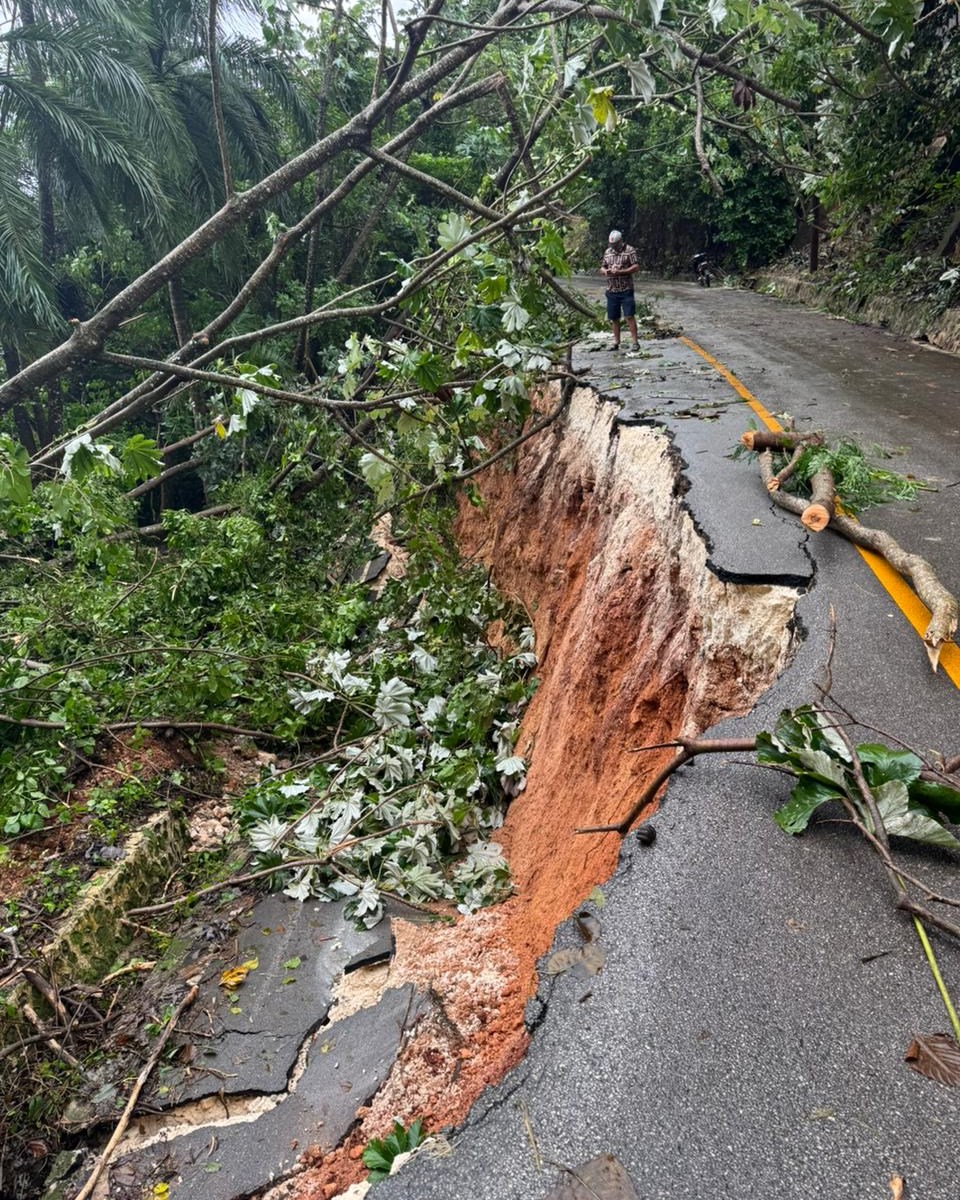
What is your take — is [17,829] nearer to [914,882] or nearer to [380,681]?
[380,681]

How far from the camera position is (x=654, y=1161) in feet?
5.89

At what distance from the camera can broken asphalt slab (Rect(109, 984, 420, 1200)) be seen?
343 centimetres

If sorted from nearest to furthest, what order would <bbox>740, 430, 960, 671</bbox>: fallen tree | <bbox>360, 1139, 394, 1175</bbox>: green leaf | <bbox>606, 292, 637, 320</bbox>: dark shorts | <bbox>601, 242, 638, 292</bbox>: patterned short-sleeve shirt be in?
<bbox>360, 1139, 394, 1175</bbox>: green leaf < <bbox>740, 430, 960, 671</bbox>: fallen tree < <bbox>601, 242, 638, 292</bbox>: patterned short-sleeve shirt < <bbox>606, 292, 637, 320</bbox>: dark shorts

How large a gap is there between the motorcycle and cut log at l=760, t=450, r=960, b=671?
71.8 feet

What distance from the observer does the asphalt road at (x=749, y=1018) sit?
177 cm

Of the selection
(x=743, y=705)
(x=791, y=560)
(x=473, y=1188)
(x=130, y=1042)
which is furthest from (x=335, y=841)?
(x=473, y=1188)

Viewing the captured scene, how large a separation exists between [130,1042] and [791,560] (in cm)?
467

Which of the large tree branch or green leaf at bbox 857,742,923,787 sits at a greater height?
the large tree branch

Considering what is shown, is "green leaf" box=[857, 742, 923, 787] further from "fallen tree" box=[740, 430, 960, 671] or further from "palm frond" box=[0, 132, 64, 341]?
"palm frond" box=[0, 132, 64, 341]

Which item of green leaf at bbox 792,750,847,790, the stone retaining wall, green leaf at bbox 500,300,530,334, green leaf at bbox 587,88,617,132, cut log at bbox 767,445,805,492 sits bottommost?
green leaf at bbox 792,750,847,790

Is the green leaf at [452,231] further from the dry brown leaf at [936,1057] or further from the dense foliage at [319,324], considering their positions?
the dry brown leaf at [936,1057]

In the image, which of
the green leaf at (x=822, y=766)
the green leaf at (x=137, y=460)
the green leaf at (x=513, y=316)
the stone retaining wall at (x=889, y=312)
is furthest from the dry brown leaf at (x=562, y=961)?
the stone retaining wall at (x=889, y=312)

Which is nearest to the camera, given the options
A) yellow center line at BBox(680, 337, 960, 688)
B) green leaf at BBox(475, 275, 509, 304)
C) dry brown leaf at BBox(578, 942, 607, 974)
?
dry brown leaf at BBox(578, 942, 607, 974)

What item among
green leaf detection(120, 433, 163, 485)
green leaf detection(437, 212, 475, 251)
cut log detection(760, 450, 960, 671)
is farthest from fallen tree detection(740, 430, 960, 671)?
green leaf detection(120, 433, 163, 485)
